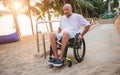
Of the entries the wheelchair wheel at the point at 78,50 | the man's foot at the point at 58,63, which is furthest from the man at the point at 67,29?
the wheelchair wheel at the point at 78,50

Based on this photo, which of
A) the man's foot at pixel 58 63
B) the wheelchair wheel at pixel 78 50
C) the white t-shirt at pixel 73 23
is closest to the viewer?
the man's foot at pixel 58 63

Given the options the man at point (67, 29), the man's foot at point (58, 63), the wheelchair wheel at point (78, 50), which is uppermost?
the man at point (67, 29)

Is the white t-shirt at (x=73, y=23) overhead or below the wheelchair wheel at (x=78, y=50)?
overhead

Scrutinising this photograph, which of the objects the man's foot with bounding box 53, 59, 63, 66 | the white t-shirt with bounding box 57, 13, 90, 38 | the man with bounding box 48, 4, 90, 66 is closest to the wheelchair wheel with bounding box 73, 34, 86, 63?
the man with bounding box 48, 4, 90, 66

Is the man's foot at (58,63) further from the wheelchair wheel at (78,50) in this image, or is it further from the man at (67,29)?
the wheelchair wheel at (78,50)

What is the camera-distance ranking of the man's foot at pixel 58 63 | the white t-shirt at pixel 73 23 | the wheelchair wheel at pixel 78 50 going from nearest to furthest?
the man's foot at pixel 58 63 < the wheelchair wheel at pixel 78 50 < the white t-shirt at pixel 73 23

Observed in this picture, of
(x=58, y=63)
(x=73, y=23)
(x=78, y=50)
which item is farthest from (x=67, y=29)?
(x=58, y=63)

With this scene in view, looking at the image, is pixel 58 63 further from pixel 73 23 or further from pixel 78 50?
pixel 73 23

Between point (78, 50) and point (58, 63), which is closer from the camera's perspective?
point (58, 63)

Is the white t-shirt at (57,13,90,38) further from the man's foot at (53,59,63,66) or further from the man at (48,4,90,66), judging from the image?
the man's foot at (53,59,63,66)

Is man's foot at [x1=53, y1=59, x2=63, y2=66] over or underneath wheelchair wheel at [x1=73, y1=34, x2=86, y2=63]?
underneath

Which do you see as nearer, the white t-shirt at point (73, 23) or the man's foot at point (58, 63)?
the man's foot at point (58, 63)

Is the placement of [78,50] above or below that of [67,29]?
below

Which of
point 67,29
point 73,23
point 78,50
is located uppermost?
point 73,23
